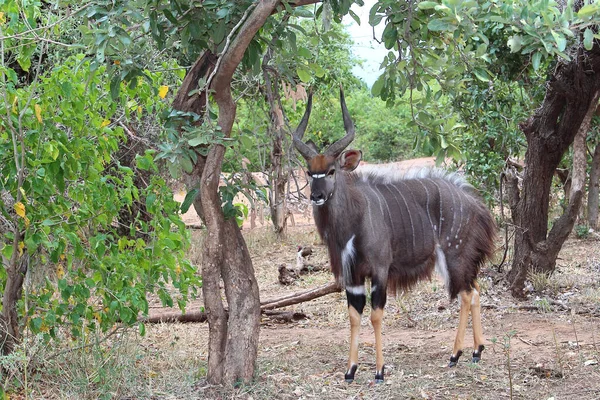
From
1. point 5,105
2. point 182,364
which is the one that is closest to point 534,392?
point 182,364

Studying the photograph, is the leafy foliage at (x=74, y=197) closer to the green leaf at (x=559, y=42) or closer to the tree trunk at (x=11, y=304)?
the tree trunk at (x=11, y=304)

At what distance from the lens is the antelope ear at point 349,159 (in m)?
5.25

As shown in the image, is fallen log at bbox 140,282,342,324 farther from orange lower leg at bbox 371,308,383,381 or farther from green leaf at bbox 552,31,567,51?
green leaf at bbox 552,31,567,51

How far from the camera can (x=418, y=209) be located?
5852mm

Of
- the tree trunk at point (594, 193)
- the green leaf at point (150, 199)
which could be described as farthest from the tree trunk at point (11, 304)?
the tree trunk at point (594, 193)

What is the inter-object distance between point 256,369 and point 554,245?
391 centimetres

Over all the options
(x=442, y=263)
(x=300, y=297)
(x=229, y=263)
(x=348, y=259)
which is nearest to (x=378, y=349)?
(x=348, y=259)

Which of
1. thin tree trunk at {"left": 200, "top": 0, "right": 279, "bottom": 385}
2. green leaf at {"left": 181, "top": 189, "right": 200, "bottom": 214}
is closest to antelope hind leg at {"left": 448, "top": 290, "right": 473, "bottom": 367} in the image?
thin tree trunk at {"left": 200, "top": 0, "right": 279, "bottom": 385}

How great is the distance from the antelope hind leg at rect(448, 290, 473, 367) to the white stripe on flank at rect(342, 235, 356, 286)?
950 mm

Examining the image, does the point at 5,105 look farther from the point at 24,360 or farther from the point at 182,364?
the point at 182,364

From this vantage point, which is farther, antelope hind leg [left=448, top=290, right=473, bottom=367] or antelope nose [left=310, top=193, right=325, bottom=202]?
antelope hind leg [left=448, top=290, right=473, bottom=367]

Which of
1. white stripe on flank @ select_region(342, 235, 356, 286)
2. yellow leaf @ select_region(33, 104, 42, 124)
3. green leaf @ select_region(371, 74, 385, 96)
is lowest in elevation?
white stripe on flank @ select_region(342, 235, 356, 286)

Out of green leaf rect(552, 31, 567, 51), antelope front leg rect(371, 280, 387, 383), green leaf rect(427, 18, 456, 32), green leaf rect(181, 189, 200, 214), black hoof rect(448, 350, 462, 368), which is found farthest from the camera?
black hoof rect(448, 350, 462, 368)

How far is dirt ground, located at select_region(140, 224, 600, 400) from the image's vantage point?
482 centimetres
